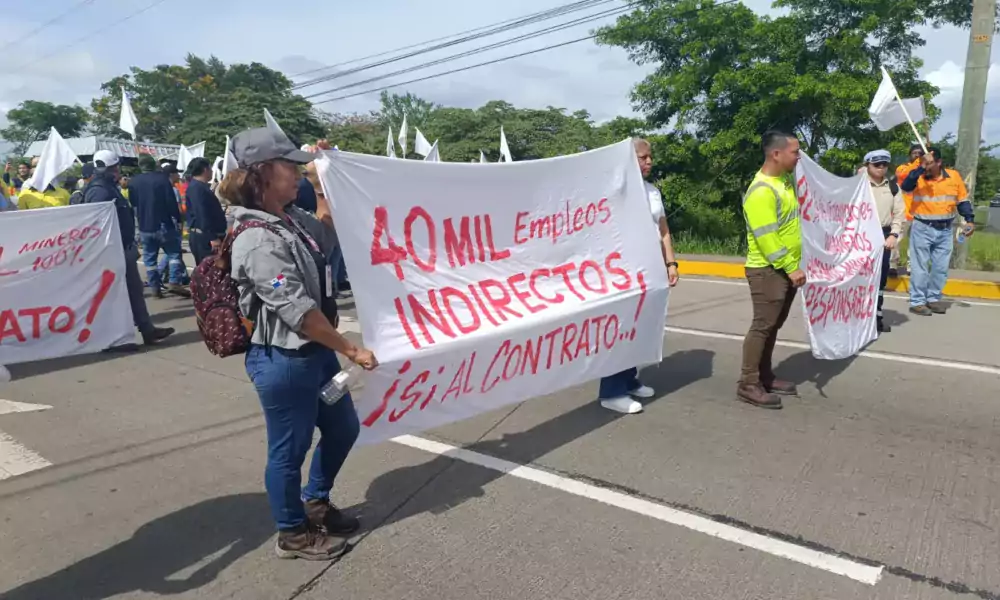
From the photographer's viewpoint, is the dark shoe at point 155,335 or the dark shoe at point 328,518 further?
the dark shoe at point 155,335

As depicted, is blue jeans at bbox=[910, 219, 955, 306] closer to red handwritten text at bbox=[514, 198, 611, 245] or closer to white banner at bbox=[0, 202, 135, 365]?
red handwritten text at bbox=[514, 198, 611, 245]

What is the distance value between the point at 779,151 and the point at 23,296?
20.2 feet

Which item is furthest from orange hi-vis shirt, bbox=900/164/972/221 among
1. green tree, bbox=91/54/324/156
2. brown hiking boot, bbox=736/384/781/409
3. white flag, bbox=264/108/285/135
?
green tree, bbox=91/54/324/156

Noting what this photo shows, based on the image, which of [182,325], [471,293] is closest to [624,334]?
[471,293]

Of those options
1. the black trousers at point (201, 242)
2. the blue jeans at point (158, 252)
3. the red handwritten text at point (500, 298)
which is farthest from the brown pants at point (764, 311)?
the blue jeans at point (158, 252)

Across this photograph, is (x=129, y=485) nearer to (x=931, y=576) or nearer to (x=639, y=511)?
(x=639, y=511)

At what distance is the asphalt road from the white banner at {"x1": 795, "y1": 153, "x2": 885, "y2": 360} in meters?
0.38

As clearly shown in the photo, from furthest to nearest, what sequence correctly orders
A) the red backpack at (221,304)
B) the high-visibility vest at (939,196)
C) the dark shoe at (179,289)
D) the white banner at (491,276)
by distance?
the dark shoe at (179,289), the high-visibility vest at (939,196), the white banner at (491,276), the red backpack at (221,304)

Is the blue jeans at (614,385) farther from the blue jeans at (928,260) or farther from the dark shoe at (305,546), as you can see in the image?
the blue jeans at (928,260)

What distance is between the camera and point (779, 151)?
449cm

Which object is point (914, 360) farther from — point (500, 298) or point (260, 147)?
point (260, 147)

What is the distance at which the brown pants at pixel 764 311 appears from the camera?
4648 mm

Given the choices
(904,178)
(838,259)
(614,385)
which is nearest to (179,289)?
(614,385)

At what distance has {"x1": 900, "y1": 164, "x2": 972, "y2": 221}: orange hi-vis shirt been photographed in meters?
7.79
